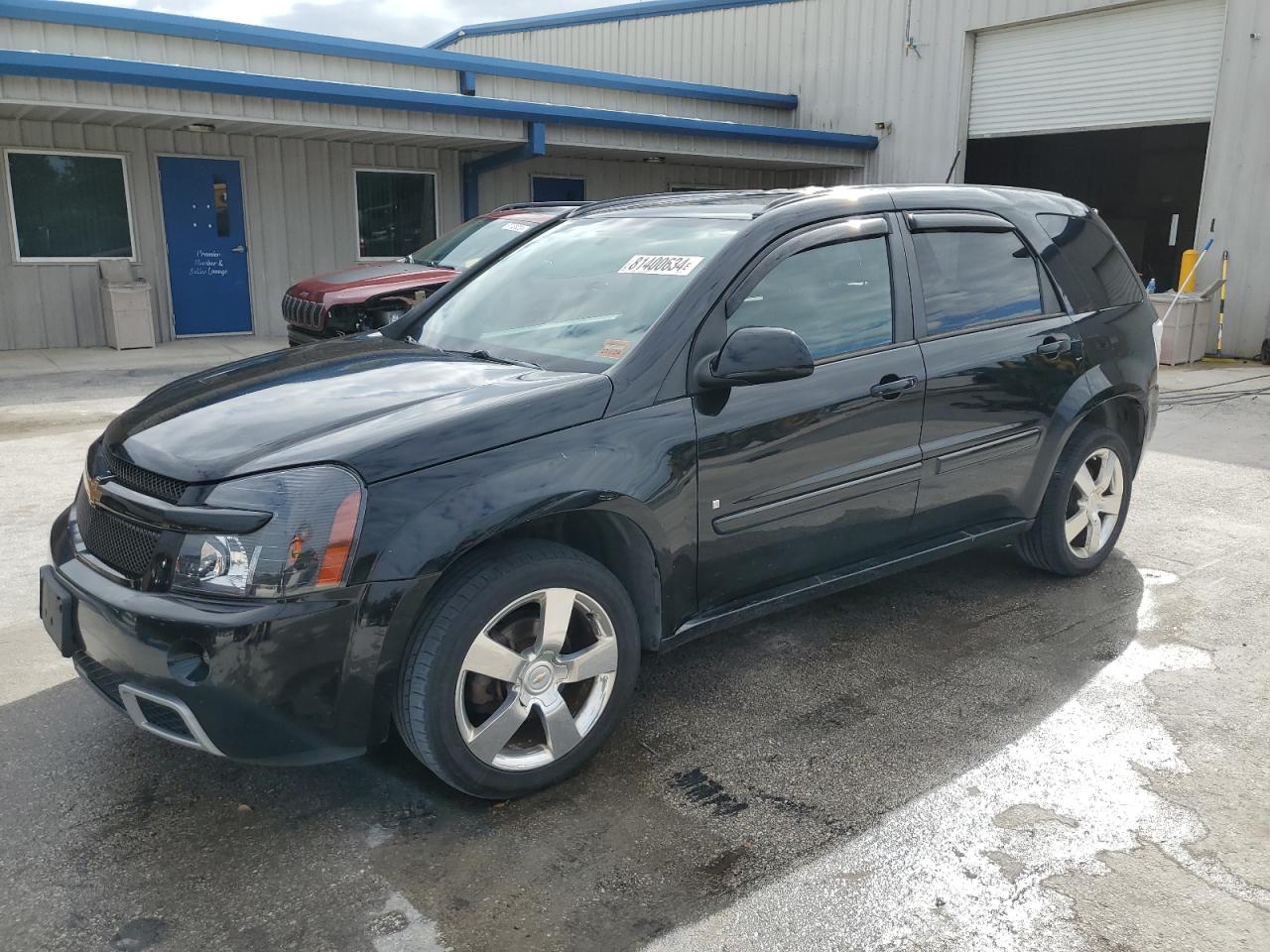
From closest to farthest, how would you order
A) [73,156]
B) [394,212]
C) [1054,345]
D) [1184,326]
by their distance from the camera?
[1054,345], [1184,326], [73,156], [394,212]

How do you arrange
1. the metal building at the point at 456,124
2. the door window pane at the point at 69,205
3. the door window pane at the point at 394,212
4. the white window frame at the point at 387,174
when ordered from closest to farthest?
the metal building at the point at 456,124, the door window pane at the point at 69,205, the white window frame at the point at 387,174, the door window pane at the point at 394,212

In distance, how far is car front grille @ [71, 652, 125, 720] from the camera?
2.74m

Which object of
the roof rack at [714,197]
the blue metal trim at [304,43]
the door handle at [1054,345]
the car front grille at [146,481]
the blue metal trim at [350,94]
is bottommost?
the car front grille at [146,481]

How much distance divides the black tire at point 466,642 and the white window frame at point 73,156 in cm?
1236

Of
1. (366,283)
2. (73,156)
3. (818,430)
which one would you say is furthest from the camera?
(73,156)

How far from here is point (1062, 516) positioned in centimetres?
461

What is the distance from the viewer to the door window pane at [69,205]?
12.6 m

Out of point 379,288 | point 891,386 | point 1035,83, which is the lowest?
point 891,386

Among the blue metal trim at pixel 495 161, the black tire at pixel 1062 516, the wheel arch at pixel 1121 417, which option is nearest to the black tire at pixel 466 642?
the black tire at pixel 1062 516

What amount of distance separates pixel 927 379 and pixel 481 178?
44.8ft

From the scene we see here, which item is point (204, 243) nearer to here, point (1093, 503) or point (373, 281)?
point (373, 281)

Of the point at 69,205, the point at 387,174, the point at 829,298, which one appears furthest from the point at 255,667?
the point at 387,174

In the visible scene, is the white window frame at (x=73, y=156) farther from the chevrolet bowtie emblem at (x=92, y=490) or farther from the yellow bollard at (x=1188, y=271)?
the yellow bollard at (x=1188, y=271)

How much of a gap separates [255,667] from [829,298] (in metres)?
2.30
